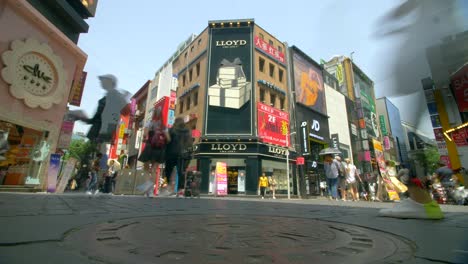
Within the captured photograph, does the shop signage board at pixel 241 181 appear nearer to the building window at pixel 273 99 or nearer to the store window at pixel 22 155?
the building window at pixel 273 99

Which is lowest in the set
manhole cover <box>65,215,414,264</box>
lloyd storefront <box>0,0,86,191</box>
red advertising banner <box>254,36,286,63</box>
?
manhole cover <box>65,215,414,264</box>

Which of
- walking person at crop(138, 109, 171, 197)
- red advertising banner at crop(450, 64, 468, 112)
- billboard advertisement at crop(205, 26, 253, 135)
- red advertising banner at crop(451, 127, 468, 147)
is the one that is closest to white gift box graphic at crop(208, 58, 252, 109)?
billboard advertisement at crop(205, 26, 253, 135)

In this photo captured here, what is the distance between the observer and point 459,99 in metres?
1.48

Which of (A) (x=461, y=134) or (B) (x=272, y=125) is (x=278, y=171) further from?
(A) (x=461, y=134)

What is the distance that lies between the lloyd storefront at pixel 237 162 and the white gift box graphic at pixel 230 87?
3.62m

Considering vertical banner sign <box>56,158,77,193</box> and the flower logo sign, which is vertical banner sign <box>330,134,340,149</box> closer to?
vertical banner sign <box>56,158,77,193</box>

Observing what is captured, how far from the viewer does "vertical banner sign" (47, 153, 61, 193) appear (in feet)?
36.2

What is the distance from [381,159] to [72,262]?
39879 millimetres

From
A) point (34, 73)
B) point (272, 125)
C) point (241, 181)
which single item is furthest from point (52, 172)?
point (272, 125)

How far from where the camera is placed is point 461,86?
141 cm

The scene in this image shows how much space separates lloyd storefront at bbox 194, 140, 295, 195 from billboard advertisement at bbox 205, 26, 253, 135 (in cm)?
125

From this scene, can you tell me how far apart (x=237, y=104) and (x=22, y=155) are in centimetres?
1436

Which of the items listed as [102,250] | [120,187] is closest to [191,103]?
[120,187]

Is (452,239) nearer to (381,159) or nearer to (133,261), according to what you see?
(133,261)
